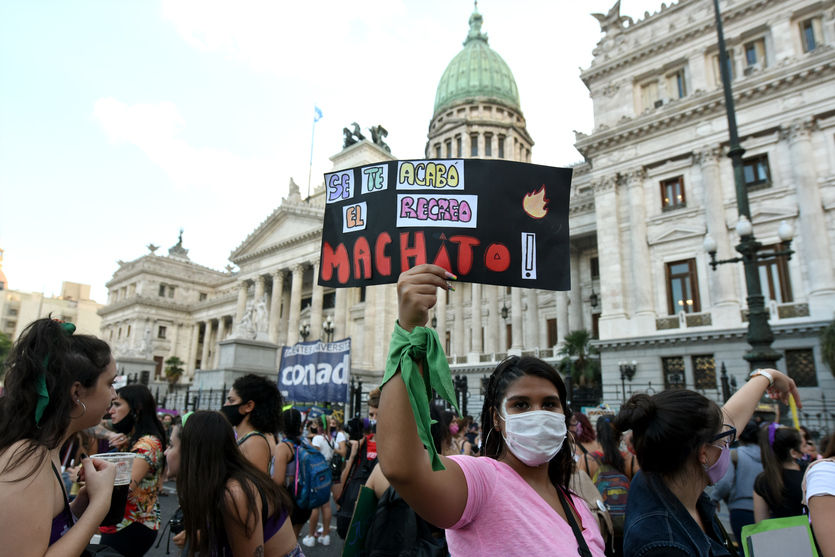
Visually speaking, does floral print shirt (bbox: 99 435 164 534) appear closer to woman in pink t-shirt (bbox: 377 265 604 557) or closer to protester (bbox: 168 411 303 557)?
protester (bbox: 168 411 303 557)

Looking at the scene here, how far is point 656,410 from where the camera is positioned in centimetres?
255

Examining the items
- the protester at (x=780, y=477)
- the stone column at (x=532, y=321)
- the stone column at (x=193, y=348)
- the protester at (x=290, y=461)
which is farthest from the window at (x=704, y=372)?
the stone column at (x=193, y=348)

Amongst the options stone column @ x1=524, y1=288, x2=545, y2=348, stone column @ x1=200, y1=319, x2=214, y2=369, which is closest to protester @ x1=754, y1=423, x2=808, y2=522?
stone column @ x1=524, y1=288, x2=545, y2=348

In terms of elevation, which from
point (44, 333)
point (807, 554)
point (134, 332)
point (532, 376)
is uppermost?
point (134, 332)

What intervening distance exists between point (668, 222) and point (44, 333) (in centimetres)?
2587

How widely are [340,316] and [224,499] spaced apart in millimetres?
36532

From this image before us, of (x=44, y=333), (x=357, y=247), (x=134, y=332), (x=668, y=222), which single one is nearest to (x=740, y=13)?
(x=668, y=222)

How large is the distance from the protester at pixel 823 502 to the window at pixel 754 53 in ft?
86.5

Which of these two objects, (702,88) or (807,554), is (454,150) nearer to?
(702,88)

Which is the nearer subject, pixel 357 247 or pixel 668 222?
pixel 357 247

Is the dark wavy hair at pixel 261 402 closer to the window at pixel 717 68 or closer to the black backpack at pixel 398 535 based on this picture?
the black backpack at pixel 398 535

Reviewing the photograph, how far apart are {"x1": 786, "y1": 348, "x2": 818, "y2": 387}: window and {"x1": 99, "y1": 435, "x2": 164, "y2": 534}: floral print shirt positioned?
22326 mm

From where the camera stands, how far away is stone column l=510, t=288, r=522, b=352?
3234 centimetres

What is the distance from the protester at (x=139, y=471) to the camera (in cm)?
374
